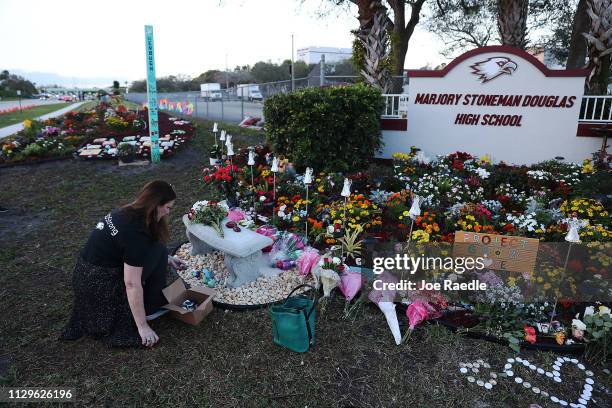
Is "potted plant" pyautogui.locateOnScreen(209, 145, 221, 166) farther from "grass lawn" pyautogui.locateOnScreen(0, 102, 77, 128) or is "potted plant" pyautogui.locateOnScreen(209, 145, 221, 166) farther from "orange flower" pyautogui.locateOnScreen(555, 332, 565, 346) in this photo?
"grass lawn" pyautogui.locateOnScreen(0, 102, 77, 128)

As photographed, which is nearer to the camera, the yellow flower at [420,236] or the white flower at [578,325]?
the white flower at [578,325]

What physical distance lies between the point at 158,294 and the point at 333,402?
1731 millimetres

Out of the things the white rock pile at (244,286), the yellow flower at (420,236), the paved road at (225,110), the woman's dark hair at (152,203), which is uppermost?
the paved road at (225,110)

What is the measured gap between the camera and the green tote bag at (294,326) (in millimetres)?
3188

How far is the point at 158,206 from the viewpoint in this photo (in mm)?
3096

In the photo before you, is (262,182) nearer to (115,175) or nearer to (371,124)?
(371,124)

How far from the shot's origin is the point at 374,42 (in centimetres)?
951

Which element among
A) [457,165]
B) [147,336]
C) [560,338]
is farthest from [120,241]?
[457,165]

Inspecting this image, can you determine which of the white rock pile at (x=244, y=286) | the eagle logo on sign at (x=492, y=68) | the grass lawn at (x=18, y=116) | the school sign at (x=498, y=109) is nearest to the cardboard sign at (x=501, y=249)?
the white rock pile at (x=244, y=286)

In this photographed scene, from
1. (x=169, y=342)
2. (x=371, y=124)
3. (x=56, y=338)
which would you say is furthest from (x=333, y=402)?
(x=371, y=124)

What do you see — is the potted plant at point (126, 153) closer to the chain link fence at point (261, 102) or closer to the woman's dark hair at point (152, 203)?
the chain link fence at point (261, 102)

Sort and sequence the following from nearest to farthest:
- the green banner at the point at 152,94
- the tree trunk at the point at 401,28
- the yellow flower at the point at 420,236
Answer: the yellow flower at the point at 420,236 → the green banner at the point at 152,94 → the tree trunk at the point at 401,28

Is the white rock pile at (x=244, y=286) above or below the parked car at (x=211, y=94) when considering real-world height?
below

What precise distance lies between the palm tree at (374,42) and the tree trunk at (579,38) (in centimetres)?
745
